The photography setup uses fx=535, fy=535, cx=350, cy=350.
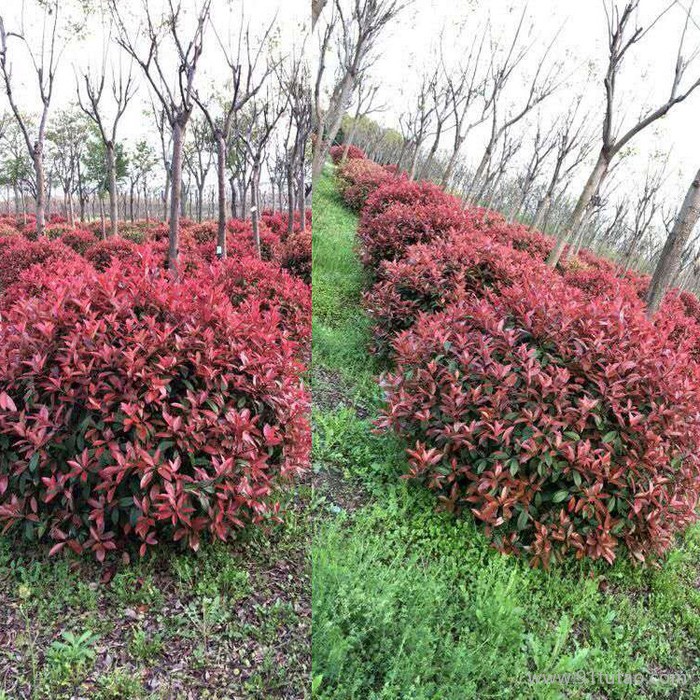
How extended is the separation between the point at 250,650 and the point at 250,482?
23.8 inches

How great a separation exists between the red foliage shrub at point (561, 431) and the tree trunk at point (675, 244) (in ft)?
4.36

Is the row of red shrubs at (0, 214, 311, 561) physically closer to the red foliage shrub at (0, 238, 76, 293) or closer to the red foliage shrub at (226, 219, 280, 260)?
the red foliage shrub at (226, 219, 280, 260)

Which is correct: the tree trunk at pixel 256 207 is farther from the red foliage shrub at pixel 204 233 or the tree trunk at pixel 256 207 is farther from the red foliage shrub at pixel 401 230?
the red foliage shrub at pixel 401 230

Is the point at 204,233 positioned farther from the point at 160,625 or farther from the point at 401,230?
the point at 160,625

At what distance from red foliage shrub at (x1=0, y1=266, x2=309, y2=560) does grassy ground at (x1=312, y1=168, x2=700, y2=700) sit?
17.1 inches

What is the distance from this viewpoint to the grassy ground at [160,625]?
5.35 feet

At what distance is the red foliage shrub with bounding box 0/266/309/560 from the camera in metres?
1.97

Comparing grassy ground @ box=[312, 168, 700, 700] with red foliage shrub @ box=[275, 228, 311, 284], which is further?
red foliage shrub @ box=[275, 228, 311, 284]

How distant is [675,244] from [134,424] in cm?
382

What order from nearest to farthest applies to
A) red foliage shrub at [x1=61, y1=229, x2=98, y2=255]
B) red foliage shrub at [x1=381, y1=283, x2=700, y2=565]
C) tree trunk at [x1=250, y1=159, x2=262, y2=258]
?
red foliage shrub at [x1=381, y1=283, x2=700, y2=565] < tree trunk at [x1=250, y1=159, x2=262, y2=258] < red foliage shrub at [x1=61, y1=229, x2=98, y2=255]

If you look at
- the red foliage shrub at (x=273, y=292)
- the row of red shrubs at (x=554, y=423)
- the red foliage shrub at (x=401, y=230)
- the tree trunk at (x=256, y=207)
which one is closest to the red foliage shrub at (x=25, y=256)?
the tree trunk at (x=256, y=207)

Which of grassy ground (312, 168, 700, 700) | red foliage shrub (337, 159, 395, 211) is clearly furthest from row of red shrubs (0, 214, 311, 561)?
red foliage shrub (337, 159, 395, 211)

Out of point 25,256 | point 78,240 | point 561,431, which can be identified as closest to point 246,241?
point 78,240

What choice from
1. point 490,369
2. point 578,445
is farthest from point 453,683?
point 490,369
